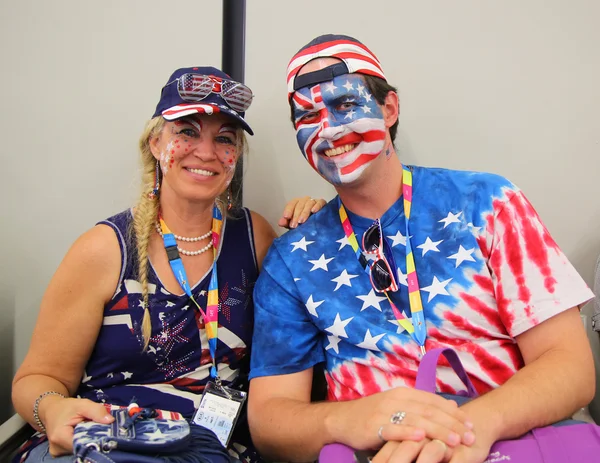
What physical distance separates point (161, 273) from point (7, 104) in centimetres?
110

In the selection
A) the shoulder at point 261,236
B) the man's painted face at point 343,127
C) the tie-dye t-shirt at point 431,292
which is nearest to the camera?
the tie-dye t-shirt at point 431,292

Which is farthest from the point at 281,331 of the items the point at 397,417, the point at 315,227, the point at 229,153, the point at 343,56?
the point at 343,56

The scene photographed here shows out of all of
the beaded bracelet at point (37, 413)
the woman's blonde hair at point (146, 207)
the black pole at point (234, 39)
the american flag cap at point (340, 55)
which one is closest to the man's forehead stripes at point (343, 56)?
the american flag cap at point (340, 55)

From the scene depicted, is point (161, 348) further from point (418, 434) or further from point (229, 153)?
point (418, 434)

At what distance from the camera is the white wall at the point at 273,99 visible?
6.19ft

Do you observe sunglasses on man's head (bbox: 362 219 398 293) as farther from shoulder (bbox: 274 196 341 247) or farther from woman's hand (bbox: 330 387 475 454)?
woman's hand (bbox: 330 387 475 454)

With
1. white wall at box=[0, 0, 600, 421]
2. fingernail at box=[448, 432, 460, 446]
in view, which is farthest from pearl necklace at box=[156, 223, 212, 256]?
fingernail at box=[448, 432, 460, 446]

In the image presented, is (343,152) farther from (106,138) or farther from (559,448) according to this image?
(106,138)

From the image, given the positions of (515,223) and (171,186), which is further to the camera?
(171,186)

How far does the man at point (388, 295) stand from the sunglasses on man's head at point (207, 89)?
7.0 inches

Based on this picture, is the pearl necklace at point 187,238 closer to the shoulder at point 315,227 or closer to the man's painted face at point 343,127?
the shoulder at point 315,227

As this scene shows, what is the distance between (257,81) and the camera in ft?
6.70

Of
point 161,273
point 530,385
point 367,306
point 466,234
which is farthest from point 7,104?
point 530,385

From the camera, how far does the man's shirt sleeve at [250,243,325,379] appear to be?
146cm
